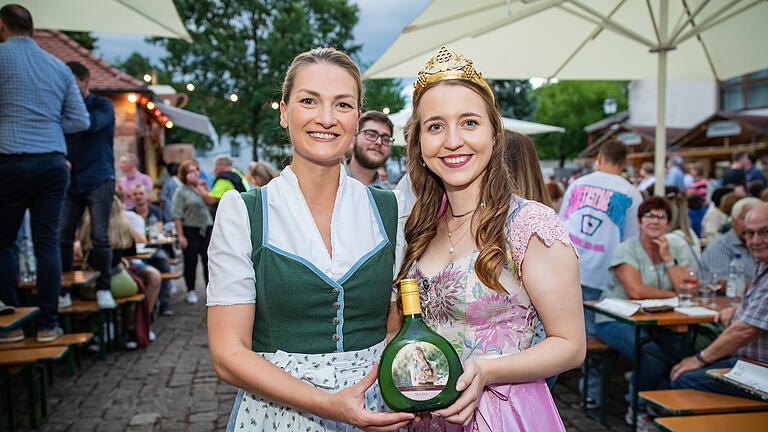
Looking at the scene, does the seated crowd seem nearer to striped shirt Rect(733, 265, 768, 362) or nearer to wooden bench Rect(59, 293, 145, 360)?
striped shirt Rect(733, 265, 768, 362)

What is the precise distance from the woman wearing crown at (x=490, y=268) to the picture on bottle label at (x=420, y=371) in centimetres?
23

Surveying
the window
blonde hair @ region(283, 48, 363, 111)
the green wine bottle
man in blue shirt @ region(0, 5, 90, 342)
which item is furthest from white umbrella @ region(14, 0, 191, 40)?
the window

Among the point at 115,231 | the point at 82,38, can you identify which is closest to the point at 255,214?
the point at 115,231

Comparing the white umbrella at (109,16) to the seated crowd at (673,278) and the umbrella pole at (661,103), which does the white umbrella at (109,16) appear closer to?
the seated crowd at (673,278)

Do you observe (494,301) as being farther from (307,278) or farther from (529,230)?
(307,278)

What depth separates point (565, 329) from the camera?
161 centimetres

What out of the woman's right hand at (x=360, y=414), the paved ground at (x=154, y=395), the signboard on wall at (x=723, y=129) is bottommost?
the paved ground at (x=154, y=395)

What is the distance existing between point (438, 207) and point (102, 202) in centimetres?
407

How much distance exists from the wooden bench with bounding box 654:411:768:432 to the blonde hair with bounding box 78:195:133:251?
16.5 feet

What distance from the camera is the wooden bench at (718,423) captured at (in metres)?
2.65

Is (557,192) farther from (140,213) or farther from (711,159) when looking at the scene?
(711,159)

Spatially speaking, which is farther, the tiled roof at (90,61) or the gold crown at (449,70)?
the tiled roof at (90,61)

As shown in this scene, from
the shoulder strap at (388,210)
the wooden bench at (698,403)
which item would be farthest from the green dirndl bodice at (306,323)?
the wooden bench at (698,403)

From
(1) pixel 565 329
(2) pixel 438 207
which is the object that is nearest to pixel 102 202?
(2) pixel 438 207
